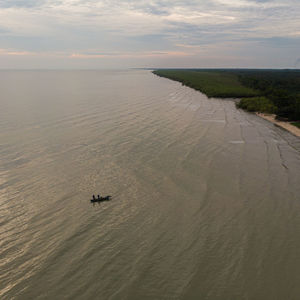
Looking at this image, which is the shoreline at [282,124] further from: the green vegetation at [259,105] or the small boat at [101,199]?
the small boat at [101,199]

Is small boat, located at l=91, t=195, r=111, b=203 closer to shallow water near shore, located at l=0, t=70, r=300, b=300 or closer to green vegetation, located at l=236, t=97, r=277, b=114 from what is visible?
shallow water near shore, located at l=0, t=70, r=300, b=300

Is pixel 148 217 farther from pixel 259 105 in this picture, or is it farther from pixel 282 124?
pixel 259 105

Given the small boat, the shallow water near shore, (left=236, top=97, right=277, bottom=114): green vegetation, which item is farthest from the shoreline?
the small boat

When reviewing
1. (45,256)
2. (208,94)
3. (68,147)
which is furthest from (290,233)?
(208,94)

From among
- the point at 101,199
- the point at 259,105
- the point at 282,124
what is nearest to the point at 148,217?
the point at 101,199

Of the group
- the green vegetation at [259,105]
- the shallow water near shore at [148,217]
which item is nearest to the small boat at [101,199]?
the shallow water near shore at [148,217]

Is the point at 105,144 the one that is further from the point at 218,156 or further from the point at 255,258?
the point at 255,258
